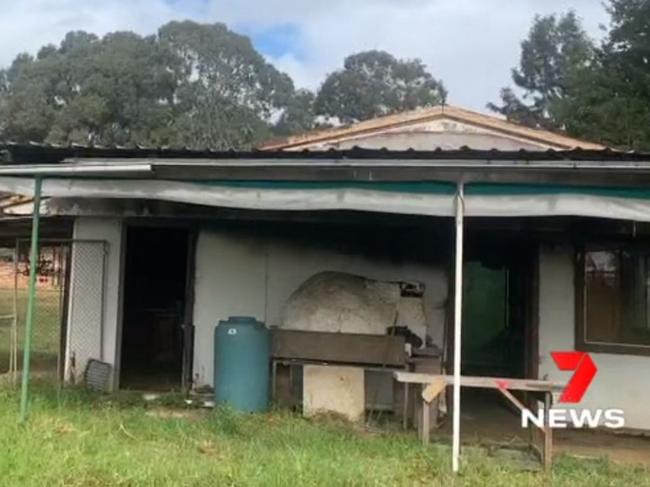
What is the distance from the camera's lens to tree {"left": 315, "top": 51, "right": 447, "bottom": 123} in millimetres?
55750

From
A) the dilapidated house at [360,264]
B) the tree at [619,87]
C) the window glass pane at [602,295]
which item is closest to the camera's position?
the dilapidated house at [360,264]

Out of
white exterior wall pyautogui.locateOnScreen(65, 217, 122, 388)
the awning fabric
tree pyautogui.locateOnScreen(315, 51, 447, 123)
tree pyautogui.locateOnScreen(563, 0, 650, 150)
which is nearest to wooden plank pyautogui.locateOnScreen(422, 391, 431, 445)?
the awning fabric

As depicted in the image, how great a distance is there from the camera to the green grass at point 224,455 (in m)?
5.20

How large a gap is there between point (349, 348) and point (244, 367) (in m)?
1.10

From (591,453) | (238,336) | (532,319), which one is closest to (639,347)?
(532,319)

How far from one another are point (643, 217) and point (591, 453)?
2.33 meters

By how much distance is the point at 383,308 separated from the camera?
8039 mm

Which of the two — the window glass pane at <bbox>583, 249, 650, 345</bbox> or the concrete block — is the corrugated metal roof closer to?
the window glass pane at <bbox>583, 249, 650, 345</bbox>

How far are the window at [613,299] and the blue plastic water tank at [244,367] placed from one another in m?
3.37

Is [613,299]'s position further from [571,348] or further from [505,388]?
[505,388]

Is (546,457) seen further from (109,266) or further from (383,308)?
(109,266)

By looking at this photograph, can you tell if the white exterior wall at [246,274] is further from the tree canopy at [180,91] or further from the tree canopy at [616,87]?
the tree canopy at [180,91]

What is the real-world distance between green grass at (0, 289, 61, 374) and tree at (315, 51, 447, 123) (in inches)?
1458

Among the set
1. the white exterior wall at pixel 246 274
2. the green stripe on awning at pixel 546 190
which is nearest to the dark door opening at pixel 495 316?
the white exterior wall at pixel 246 274
